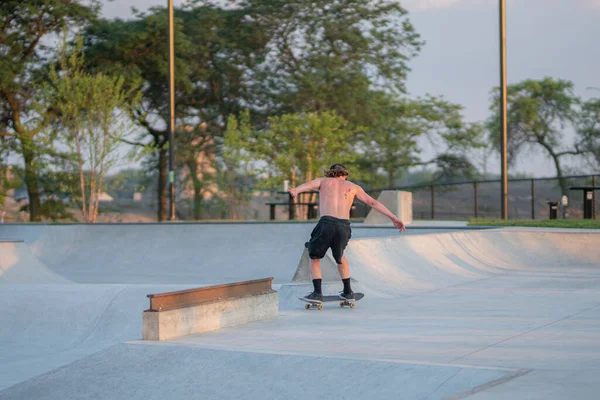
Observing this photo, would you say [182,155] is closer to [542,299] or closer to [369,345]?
[542,299]

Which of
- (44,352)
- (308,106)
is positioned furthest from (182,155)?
(44,352)

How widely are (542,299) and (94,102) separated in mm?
24919

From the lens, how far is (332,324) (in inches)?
318

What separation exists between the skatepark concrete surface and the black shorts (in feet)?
2.31

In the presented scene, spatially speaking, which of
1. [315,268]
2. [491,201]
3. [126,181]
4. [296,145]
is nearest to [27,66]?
[126,181]

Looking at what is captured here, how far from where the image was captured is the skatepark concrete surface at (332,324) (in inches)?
219

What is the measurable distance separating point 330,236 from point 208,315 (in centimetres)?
190

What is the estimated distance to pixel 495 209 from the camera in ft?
175

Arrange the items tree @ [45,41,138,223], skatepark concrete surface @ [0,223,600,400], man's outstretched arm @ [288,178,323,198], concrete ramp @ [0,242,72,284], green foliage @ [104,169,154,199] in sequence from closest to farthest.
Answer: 1. skatepark concrete surface @ [0,223,600,400]
2. man's outstretched arm @ [288,178,323,198]
3. concrete ramp @ [0,242,72,284]
4. tree @ [45,41,138,223]
5. green foliage @ [104,169,154,199]

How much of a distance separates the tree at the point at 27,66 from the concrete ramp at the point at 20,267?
66.2 feet

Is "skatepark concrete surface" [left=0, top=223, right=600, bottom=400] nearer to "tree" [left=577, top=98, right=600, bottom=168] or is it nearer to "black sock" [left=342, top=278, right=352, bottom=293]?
"black sock" [left=342, top=278, right=352, bottom=293]

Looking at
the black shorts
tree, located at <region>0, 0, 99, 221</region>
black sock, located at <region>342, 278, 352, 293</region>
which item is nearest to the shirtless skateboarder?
the black shorts

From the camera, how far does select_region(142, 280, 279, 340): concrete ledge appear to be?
6973mm

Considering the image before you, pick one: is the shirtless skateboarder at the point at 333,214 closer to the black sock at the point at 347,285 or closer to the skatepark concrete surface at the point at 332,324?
the black sock at the point at 347,285
